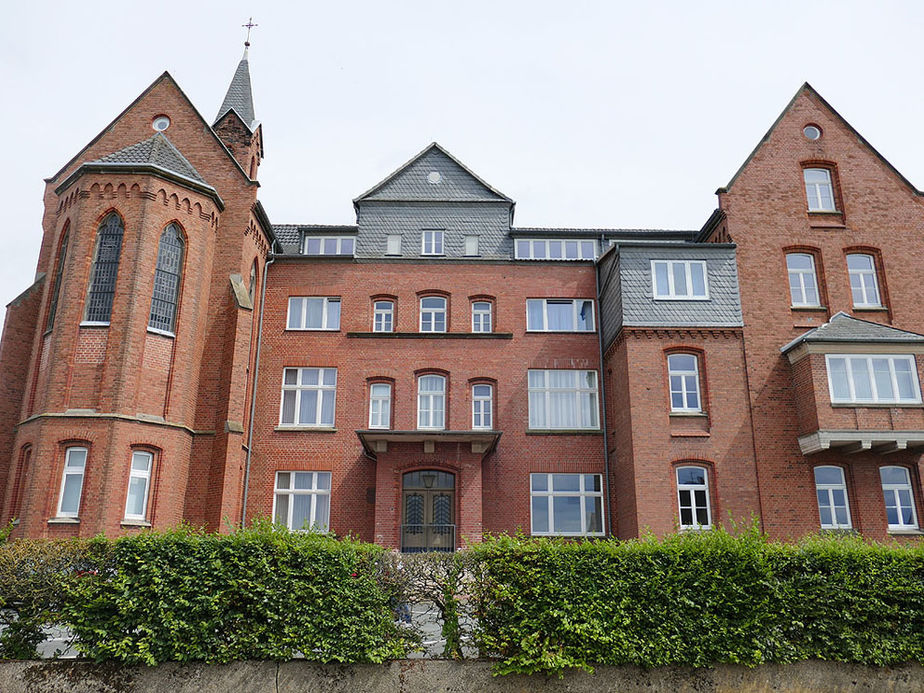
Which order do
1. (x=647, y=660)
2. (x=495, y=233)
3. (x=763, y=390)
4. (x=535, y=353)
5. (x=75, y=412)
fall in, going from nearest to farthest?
1. (x=647, y=660)
2. (x=75, y=412)
3. (x=763, y=390)
4. (x=535, y=353)
5. (x=495, y=233)

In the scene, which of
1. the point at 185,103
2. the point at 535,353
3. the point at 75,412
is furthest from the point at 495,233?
the point at 75,412

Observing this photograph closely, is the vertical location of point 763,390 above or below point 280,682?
above

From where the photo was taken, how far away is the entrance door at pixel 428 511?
906 inches

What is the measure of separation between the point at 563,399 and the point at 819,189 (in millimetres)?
11120

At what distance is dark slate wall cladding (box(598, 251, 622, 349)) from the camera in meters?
23.8

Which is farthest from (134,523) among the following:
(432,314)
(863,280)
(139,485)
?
(863,280)

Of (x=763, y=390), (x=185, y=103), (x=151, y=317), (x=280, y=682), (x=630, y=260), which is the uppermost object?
(x=185, y=103)

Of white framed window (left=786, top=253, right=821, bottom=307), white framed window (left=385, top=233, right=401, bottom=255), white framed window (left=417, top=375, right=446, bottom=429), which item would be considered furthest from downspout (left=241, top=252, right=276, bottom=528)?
white framed window (left=786, top=253, right=821, bottom=307)

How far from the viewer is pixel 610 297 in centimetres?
2489

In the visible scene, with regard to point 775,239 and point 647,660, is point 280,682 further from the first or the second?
point 775,239

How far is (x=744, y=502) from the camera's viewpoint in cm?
2142

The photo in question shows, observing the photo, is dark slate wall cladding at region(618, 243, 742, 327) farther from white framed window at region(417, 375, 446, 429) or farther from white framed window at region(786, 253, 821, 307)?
white framed window at region(417, 375, 446, 429)

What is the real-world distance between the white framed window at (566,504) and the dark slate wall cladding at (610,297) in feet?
15.4

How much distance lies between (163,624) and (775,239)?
21.1 metres
